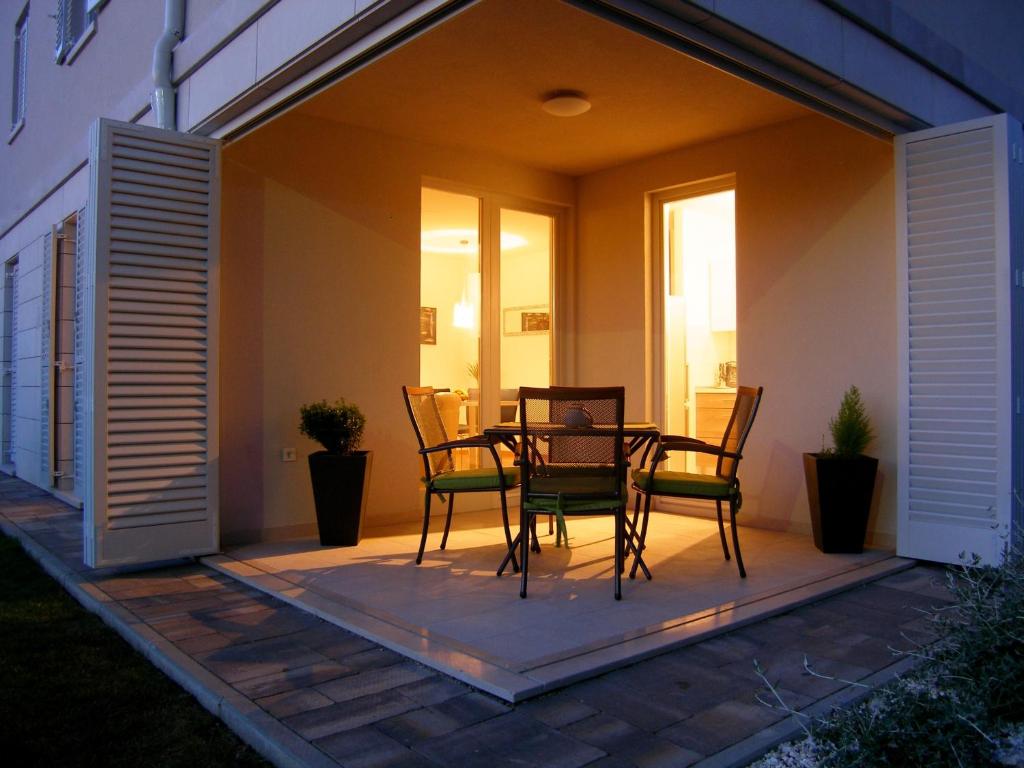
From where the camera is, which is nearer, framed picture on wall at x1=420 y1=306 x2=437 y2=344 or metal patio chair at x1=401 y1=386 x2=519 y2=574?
metal patio chair at x1=401 y1=386 x2=519 y2=574

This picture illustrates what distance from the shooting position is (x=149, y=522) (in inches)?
168

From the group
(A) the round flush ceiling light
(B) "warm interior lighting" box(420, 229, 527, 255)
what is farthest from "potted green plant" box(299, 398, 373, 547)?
(A) the round flush ceiling light

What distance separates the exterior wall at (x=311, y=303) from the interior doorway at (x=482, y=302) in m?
0.31

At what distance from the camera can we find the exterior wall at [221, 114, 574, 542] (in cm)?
488

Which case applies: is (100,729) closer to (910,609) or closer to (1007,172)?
(910,609)

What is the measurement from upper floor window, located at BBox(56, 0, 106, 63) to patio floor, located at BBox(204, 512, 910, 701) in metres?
5.20

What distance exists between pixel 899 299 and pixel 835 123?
132 cm

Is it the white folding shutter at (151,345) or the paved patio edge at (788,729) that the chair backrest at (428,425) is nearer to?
the white folding shutter at (151,345)

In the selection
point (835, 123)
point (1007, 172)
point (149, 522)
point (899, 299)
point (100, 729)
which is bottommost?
point (100, 729)

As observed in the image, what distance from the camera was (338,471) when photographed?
470 cm

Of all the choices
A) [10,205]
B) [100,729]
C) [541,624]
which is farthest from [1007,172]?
[10,205]

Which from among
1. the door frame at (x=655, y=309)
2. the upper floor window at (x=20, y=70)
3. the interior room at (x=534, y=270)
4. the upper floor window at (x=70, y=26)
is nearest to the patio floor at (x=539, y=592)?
the interior room at (x=534, y=270)

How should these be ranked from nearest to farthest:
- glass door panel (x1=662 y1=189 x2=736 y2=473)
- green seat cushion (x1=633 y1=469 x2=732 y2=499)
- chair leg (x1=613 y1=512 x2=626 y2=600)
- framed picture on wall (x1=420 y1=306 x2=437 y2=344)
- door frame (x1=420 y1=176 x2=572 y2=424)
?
chair leg (x1=613 y1=512 x2=626 y2=600), green seat cushion (x1=633 y1=469 x2=732 y2=499), framed picture on wall (x1=420 y1=306 x2=437 y2=344), door frame (x1=420 y1=176 x2=572 y2=424), glass door panel (x1=662 y1=189 x2=736 y2=473)

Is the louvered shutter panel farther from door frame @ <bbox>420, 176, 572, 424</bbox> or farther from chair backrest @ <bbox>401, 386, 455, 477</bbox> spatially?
chair backrest @ <bbox>401, 386, 455, 477</bbox>
